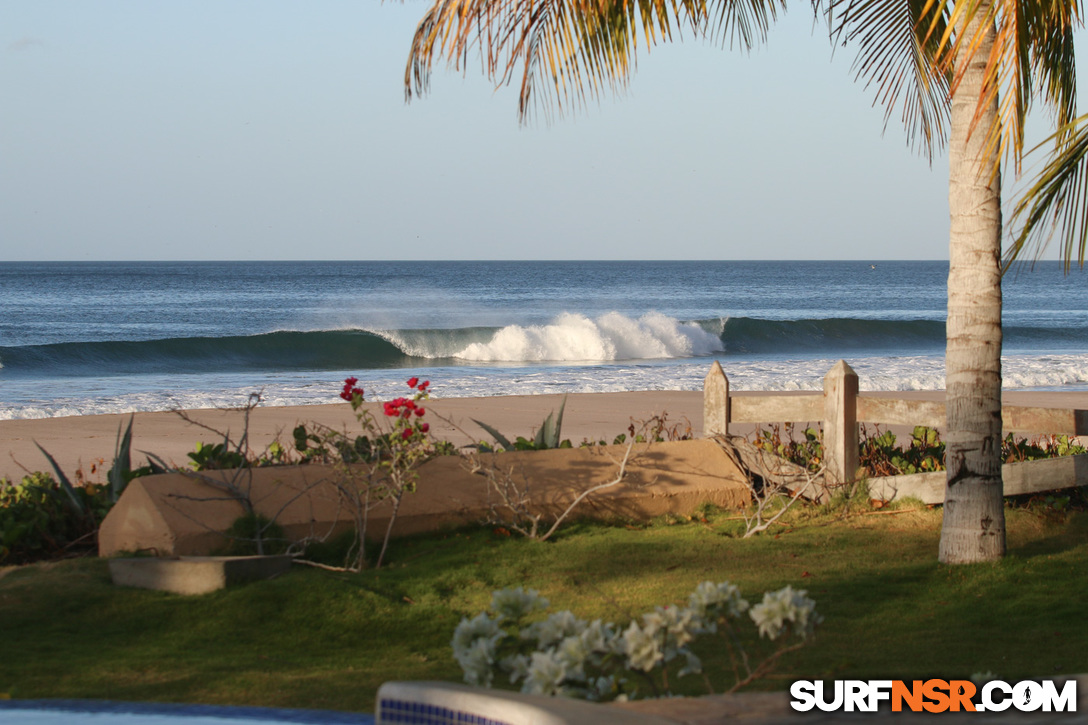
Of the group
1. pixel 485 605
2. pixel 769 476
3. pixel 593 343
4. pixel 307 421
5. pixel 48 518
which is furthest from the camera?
pixel 593 343

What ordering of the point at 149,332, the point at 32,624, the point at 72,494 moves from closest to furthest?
the point at 32,624
the point at 72,494
the point at 149,332

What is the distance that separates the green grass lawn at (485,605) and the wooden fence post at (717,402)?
3.43 feet

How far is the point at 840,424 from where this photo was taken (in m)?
6.56

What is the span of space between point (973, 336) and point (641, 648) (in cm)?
358

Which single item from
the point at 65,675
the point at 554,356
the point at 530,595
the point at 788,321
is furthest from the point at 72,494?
the point at 788,321

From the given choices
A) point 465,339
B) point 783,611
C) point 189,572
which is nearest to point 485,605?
point 189,572

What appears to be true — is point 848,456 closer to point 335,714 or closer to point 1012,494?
point 1012,494

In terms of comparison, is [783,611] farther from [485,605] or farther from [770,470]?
[770,470]

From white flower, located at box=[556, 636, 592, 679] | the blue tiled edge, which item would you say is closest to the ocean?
white flower, located at box=[556, 636, 592, 679]

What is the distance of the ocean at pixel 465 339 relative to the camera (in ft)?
61.1

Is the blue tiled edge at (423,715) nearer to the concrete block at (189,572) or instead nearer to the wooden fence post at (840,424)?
the concrete block at (189,572)

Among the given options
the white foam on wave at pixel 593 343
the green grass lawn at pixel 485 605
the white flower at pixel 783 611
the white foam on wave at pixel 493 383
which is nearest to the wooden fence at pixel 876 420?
the green grass lawn at pixel 485 605

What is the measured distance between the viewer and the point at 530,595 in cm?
275

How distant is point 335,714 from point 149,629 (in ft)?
5.55
